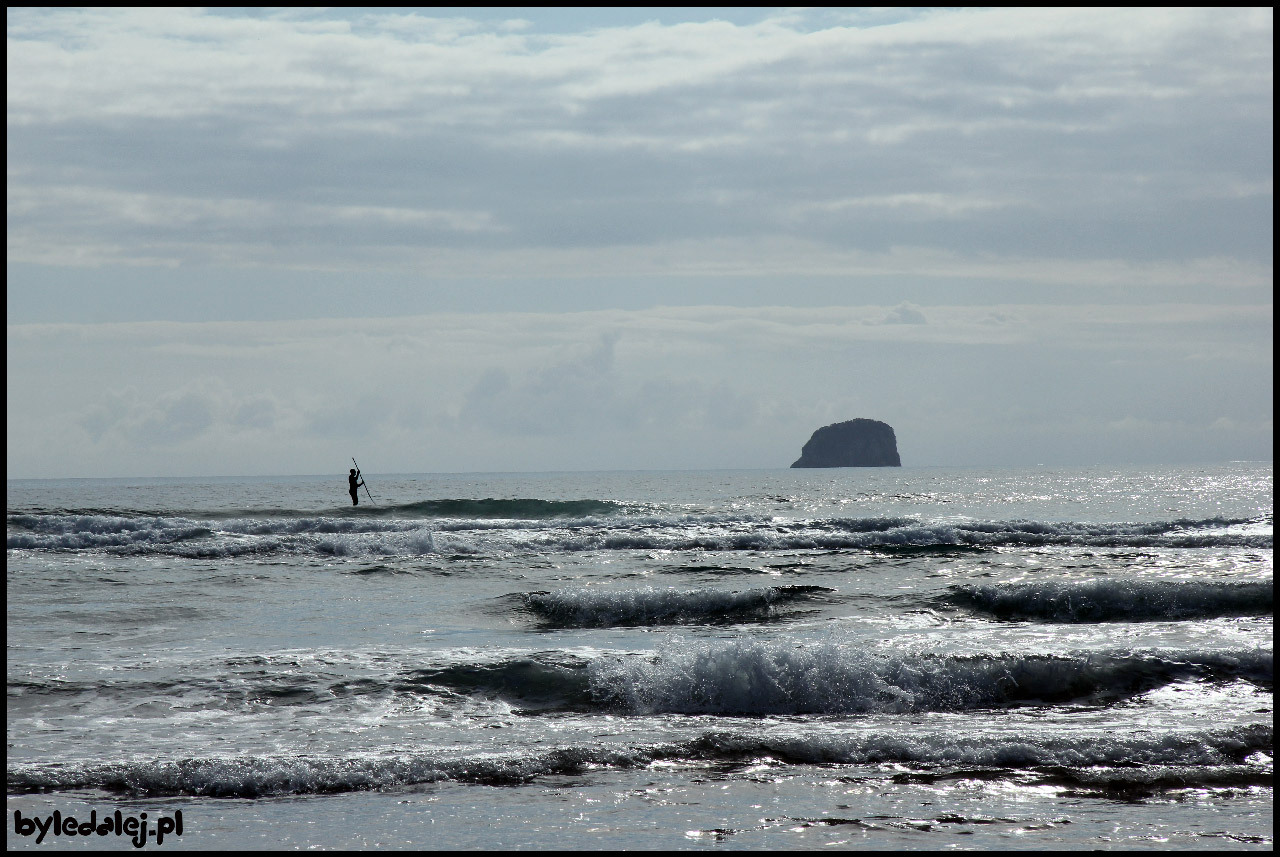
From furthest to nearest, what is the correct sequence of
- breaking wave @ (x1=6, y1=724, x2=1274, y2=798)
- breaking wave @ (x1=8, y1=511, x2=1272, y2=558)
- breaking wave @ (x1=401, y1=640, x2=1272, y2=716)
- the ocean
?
breaking wave @ (x1=8, y1=511, x2=1272, y2=558) → breaking wave @ (x1=401, y1=640, x2=1272, y2=716) → breaking wave @ (x1=6, y1=724, x2=1274, y2=798) → the ocean

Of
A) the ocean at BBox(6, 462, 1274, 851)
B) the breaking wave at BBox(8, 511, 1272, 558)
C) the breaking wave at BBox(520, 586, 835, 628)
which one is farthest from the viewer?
the breaking wave at BBox(8, 511, 1272, 558)

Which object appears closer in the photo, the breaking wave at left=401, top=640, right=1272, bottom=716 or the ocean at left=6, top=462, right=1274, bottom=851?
the ocean at left=6, top=462, right=1274, bottom=851

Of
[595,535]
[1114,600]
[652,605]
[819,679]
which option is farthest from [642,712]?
[595,535]

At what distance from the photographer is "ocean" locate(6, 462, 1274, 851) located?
650 cm

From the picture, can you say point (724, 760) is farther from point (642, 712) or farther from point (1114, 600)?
point (1114, 600)

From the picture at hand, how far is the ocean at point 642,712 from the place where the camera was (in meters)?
6.50

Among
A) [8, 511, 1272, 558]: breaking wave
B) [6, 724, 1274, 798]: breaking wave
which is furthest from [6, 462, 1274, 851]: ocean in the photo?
[8, 511, 1272, 558]: breaking wave

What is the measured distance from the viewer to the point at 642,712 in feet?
32.1

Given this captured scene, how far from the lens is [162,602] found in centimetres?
1703

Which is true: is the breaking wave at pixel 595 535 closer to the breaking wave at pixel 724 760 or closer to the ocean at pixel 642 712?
the ocean at pixel 642 712

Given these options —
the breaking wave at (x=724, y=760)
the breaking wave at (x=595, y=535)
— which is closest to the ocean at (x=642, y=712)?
the breaking wave at (x=724, y=760)

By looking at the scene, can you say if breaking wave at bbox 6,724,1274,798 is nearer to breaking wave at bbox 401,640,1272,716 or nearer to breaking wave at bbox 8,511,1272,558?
breaking wave at bbox 401,640,1272,716

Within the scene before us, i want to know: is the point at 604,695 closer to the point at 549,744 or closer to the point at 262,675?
the point at 549,744

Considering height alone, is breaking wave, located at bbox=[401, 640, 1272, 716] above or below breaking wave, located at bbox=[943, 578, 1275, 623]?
above
